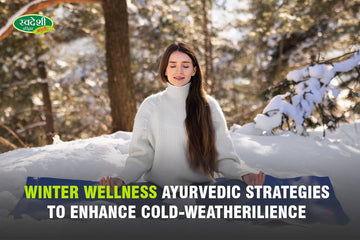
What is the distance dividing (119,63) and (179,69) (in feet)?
10.3

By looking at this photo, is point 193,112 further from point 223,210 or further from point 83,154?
point 83,154

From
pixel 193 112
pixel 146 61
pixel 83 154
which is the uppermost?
pixel 146 61

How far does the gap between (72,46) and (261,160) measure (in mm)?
8825

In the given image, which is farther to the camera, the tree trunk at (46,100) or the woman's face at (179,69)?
the tree trunk at (46,100)

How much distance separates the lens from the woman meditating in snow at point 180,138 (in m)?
2.11

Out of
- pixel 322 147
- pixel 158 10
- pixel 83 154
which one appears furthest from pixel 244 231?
pixel 158 10

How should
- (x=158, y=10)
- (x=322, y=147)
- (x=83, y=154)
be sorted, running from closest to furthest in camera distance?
(x=83, y=154)
(x=322, y=147)
(x=158, y=10)

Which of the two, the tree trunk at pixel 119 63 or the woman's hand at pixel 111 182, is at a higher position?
the tree trunk at pixel 119 63

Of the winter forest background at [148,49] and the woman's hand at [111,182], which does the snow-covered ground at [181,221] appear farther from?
the winter forest background at [148,49]

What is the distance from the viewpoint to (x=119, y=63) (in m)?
5.11

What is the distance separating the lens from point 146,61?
9469mm

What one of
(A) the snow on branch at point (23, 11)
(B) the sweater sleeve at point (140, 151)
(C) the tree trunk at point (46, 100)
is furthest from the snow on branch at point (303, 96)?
(C) the tree trunk at point (46, 100)

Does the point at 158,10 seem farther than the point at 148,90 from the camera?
No

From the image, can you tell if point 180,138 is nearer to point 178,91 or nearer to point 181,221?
point 178,91
